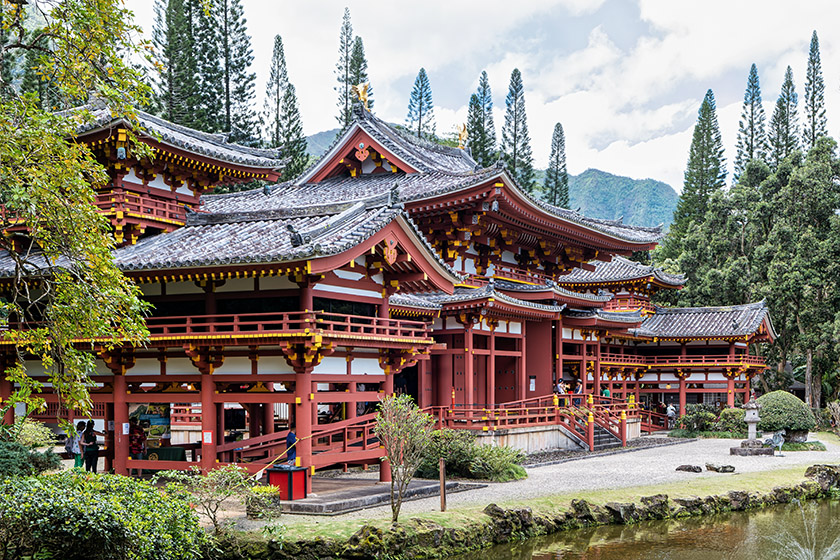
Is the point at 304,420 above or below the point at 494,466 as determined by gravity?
above

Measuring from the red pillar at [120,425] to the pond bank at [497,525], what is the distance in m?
6.69

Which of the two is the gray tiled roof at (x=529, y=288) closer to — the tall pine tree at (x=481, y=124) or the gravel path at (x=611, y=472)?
the gravel path at (x=611, y=472)

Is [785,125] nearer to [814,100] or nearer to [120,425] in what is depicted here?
[814,100]

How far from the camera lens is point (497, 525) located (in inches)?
629

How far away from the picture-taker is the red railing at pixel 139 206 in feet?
74.6

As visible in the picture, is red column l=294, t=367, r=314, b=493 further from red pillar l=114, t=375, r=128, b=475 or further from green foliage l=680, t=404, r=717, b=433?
green foliage l=680, t=404, r=717, b=433

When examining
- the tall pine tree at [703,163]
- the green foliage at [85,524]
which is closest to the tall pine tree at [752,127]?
the tall pine tree at [703,163]

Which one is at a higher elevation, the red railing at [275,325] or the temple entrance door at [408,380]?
the red railing at [275,325]

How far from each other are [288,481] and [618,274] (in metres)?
32.3

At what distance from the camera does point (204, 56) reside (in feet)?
164

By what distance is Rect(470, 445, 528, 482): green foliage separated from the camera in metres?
22.0

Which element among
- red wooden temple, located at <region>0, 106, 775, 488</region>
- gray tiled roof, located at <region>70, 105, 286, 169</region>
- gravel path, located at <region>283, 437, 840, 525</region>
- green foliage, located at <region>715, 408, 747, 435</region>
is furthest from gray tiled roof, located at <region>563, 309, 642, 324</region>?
gray tiled roof, located at <region>70, 105, 286, 169</region>

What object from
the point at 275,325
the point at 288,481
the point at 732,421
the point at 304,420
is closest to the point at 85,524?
the point at 288,481

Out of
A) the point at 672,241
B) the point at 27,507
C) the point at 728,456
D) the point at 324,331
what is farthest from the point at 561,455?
the point at 672,241
